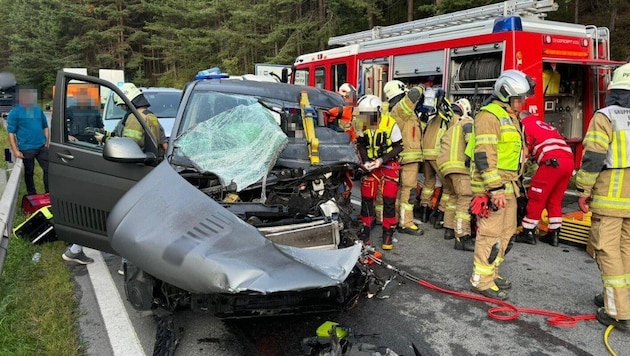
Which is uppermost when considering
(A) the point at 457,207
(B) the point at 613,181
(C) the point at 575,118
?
(C) the point at 575,118

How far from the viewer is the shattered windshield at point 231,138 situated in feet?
10.8

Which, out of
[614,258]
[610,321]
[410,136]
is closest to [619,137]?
[614,258]

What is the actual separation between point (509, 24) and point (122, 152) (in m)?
5.53

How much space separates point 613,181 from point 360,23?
66.8ft

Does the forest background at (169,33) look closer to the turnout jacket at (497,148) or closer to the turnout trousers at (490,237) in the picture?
the turnout jacket at (497,148)

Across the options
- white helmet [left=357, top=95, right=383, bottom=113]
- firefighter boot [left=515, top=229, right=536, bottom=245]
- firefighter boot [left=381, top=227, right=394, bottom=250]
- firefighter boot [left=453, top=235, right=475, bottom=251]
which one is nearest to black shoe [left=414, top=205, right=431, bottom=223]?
firefighter boot [left=453, top=235, right=475, bottom=251]

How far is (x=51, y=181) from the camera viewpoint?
13.1ft

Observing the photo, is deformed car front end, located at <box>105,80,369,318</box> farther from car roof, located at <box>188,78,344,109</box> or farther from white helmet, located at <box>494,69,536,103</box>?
white helmet, located at <box>494,69,536,103</box>

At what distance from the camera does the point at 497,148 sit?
13.0 ft

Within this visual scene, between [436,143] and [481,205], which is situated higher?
[436,143]

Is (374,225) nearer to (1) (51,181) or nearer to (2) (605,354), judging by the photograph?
(2) (605,354)

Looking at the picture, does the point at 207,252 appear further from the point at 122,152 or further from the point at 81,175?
the point at 81,175

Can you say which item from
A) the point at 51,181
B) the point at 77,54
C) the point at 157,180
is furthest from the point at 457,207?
the point at 77,54

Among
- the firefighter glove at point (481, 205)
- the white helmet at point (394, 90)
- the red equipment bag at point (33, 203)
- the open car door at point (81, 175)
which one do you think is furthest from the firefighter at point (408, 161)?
the red equipment bag at point (33, 203)
